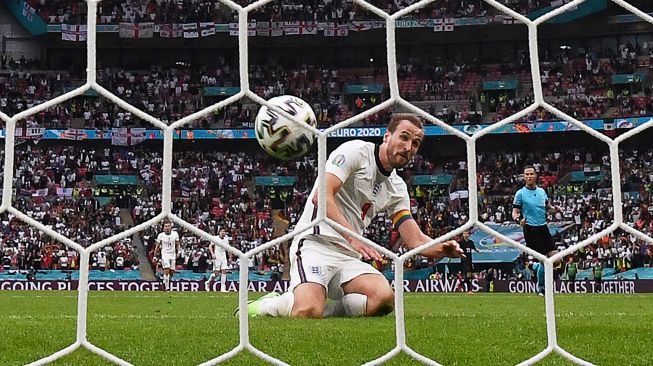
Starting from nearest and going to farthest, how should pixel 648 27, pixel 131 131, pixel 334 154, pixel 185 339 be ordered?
1. pixel 185 339
2. pixel 334 154
3. pixel 131 131
4. pixel 648 27

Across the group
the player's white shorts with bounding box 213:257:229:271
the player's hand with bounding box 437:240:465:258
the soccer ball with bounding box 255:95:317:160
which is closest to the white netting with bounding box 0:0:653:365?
the player's hand with bounding box 437:240:465:258

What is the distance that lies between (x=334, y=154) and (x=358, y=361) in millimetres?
1590

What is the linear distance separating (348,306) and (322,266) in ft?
0.81

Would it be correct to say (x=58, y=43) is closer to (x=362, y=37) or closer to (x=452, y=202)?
(x=362, y=37)

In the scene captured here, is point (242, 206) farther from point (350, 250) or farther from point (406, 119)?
point (406, 119)

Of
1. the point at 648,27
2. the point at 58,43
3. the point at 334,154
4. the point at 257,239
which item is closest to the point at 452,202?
the point at 257,239

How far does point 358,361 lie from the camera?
2180 mm

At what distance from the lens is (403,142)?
142 inches

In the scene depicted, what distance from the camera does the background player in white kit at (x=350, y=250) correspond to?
380 cm

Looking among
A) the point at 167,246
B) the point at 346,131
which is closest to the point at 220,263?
the point at 167,246

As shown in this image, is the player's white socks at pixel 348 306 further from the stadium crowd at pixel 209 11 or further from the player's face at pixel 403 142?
the stadium crowd at pixel 209 11

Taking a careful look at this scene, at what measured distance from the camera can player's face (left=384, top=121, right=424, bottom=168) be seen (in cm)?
352

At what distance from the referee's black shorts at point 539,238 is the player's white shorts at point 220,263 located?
17.0 ft

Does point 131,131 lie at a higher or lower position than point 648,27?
lower
